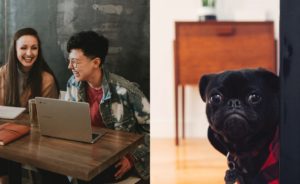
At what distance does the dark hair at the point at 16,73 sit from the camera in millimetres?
1822

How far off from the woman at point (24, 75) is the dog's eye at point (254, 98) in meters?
0.95

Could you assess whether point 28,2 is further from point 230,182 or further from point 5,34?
point 230,182

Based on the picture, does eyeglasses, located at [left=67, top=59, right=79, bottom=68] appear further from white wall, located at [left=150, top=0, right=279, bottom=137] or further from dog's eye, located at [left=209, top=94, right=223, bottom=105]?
dog's eye, located at [left=209, top=94, right=223, bottom=105]

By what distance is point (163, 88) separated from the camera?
7.66 ft

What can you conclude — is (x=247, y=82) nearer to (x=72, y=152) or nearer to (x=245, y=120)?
(x=245, y=120)

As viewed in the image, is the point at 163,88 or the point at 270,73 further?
the point at 163,88

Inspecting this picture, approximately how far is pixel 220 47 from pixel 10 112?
1151mm

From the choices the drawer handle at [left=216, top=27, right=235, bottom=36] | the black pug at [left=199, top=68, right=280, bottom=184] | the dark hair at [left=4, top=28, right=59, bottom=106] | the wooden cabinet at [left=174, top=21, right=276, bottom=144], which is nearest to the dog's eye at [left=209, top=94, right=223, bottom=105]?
the black pug at [left=199, top=68, right=280, bottom=184]

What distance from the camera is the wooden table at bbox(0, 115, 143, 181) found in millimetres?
1303

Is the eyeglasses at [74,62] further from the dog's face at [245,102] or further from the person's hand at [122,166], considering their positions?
the dog's face at [245,102]

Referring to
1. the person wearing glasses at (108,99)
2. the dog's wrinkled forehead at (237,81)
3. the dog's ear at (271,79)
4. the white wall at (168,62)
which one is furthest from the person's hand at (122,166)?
the dog's ear at (271,79)

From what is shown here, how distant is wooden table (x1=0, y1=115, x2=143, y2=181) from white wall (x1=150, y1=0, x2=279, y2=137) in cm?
44

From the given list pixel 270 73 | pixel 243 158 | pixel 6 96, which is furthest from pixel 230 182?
pixel 6 96

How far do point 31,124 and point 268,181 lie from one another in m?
1.10
